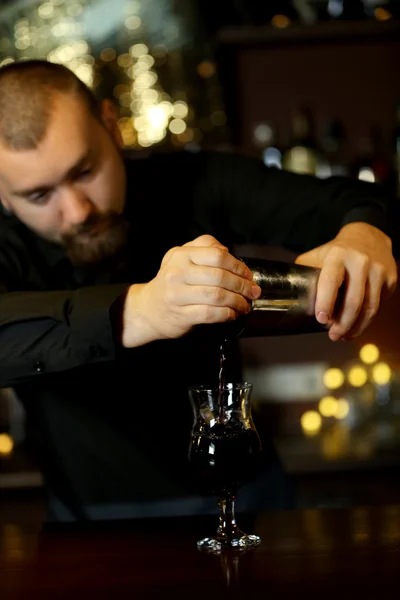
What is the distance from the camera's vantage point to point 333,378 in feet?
8.94

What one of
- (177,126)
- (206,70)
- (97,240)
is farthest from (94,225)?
(206,70)

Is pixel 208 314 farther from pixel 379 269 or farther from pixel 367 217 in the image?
pixel 367 217

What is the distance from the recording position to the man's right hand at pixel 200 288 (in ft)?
3.66

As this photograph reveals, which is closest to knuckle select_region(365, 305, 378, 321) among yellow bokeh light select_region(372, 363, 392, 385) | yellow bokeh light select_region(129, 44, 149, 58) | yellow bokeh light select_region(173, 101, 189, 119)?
yellow bokeh light select_region(372, 363, 392, 385)

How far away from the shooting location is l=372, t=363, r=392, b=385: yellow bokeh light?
2678 mm

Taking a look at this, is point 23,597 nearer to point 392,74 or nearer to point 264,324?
point 264,324

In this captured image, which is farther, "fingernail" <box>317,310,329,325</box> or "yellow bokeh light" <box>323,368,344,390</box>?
"yellow bokeh light" <box>323,368,344,390</box>

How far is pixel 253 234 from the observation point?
1997mm

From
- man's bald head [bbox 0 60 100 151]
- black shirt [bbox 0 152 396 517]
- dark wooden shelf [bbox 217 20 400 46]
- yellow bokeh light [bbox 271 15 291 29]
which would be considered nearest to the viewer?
man's bald head [bbox 0 60 100 151]

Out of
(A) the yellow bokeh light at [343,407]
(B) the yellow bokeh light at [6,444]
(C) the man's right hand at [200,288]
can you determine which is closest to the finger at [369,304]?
(C) the man's right hand at [200,288]

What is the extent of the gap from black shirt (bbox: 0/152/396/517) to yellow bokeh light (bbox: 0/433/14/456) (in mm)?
865

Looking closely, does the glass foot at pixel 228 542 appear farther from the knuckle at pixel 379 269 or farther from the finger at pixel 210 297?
the knuckle at pixel 379 269

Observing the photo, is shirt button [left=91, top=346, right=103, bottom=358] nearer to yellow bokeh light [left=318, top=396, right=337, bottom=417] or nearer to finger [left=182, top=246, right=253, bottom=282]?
finger [left=182, top=246, right=253, bottom=282]

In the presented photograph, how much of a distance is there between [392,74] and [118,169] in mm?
1331
